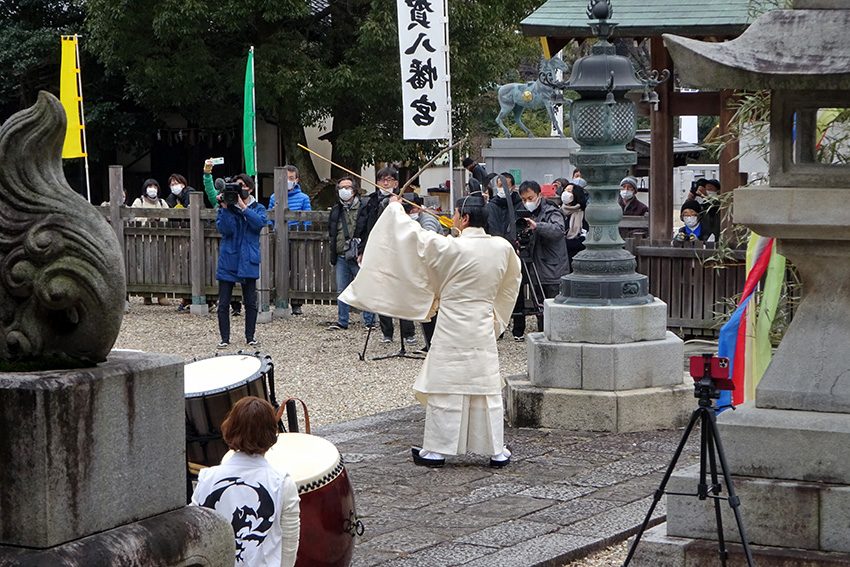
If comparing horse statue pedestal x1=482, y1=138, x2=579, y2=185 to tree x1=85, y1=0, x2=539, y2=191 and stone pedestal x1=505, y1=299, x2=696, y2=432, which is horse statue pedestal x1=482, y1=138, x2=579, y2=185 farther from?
stone pedestal x1=505, y1=299, x2=696, y2=432

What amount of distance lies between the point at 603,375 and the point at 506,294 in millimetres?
1182

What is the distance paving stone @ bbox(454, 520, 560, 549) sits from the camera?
5.56m

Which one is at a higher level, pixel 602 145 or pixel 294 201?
pixel 602 145

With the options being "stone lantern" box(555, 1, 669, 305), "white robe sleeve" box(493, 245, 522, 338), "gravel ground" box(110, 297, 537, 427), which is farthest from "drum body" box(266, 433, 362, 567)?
"gravel ground" box(110, 297, 537, 427)

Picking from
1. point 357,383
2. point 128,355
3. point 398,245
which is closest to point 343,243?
point 357,383

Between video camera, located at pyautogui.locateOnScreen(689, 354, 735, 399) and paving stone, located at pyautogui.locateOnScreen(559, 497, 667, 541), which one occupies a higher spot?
video camera, located at pyautogui.locateOnScreen(689, 354, 735, 399)

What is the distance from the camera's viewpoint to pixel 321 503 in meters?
4.46

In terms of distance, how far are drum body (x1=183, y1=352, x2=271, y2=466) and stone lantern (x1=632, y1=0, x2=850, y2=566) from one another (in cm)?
183

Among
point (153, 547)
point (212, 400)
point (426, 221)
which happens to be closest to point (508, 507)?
point (212, 400)

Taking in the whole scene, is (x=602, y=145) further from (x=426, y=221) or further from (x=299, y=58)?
(x=299, y=58)

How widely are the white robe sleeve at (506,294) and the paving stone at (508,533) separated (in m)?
1.65

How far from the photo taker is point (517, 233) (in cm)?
1191

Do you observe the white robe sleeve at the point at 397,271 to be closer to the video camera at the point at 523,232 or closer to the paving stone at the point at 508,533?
the paving stone at the point at 508,533

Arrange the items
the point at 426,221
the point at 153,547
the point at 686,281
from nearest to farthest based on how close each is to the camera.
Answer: the point at 153,547
the point at 426,221
the point at 686,281
